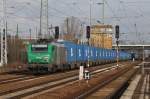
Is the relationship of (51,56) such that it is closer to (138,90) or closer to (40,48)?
(40,48)

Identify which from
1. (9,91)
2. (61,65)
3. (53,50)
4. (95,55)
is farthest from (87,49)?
(9,91)

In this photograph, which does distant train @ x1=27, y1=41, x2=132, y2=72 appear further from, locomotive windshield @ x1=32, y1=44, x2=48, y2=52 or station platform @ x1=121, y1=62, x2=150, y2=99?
station platform @ x1=121, y1=62, x2=150, y2=99

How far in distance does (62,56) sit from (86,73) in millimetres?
16944

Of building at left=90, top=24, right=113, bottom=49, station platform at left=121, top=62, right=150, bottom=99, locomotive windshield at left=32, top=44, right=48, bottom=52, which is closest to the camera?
station platform at left=121, top=62, right=150, bottom=99

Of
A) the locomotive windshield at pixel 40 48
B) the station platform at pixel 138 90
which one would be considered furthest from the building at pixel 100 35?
the station platform at pixel 138 90

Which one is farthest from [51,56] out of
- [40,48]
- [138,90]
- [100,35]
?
[100,35]

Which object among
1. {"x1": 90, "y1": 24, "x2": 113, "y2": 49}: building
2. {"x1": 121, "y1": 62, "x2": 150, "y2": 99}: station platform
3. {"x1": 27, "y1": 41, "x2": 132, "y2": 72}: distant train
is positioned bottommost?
{"x1": 121, "y1": 62, "x2": 150, "y2": 99}: station platform

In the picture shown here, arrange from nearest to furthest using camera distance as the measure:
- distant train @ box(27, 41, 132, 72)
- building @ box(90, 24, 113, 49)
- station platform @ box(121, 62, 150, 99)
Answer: station platform @ box(121, 62, 150, 99), distant train @ box(27, 41, 132, 72), building @ box(90, 24, 113, 49)

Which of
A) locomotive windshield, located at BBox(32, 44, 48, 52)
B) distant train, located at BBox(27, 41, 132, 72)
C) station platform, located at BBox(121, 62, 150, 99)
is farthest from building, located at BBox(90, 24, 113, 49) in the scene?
station platform, located at BBox(121, 62, 150, 99)

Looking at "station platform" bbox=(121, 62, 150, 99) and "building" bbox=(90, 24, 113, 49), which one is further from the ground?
"building" bbox=(90, 24, 113, 49)

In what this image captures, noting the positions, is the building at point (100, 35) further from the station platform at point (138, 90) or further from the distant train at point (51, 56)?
the station platform at point (138, 90)

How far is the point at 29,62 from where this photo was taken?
139ft

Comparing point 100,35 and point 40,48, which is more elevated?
point 100,35

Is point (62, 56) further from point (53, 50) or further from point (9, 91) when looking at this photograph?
point (9, 91)
